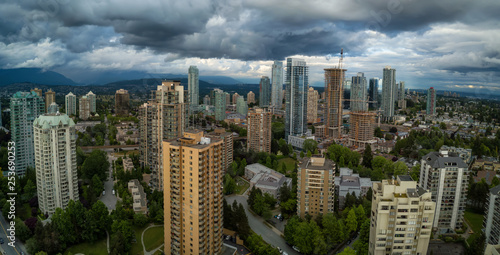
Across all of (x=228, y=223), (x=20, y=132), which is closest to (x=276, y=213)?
(x=228, y=223)

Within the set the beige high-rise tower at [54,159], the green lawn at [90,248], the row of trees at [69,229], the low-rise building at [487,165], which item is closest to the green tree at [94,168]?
the beige high-rise tower at [54,159]

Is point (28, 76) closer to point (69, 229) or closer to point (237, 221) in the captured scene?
point (69, 229)

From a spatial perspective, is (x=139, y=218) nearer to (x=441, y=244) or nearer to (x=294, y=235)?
(x=294, y=235)

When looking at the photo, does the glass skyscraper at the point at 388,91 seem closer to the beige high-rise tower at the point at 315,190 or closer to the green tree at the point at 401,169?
the green tree at the point at 401,169

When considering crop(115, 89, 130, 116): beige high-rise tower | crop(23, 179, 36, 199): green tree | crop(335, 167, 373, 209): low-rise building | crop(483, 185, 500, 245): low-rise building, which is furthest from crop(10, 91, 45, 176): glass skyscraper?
crop(115, 89, 130, 116): beige high-rise tower

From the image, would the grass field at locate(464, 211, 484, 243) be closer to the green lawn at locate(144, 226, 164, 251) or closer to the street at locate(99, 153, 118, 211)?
the green lawn at locate(144, 226, 164, 251)

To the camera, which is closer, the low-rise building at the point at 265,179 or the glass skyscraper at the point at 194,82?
the low-rise building at the point at 265,179
